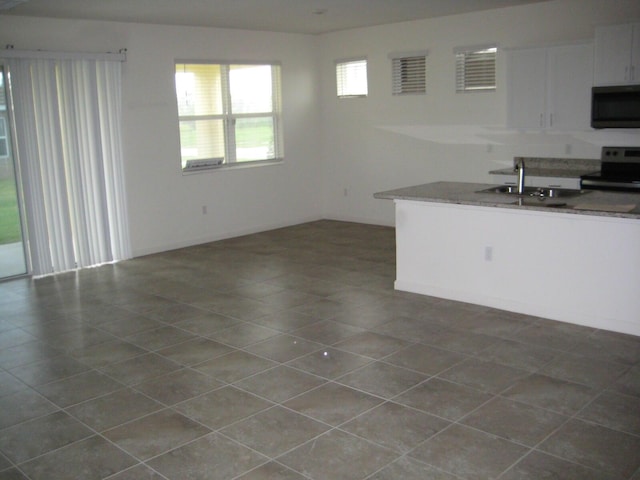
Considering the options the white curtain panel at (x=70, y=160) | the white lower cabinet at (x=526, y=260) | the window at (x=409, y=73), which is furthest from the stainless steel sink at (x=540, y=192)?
the white curtain panel at (x=70, y=160)

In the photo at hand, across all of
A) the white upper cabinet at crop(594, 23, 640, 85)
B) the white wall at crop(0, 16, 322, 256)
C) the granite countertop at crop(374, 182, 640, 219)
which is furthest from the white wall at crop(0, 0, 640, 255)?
the granite countertop at crop(374, 182, 640, 219)

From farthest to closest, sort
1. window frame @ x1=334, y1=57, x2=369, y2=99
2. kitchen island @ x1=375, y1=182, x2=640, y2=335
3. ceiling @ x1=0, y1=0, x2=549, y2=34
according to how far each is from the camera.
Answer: window frame @ x1=334, y1=57, x2=369, y2=99 → ceiling @ x1=0, y1=0, x2=549, y2=34 → kitchen island @ x1=375, y1=182, x2=640, y2=335

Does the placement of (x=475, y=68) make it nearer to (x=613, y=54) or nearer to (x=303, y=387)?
(x=613, y=54)

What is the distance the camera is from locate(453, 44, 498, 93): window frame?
7305 mm

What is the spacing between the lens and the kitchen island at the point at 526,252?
450cm

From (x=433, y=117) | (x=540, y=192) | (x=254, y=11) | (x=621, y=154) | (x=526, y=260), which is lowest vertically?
(x=526, y=260)

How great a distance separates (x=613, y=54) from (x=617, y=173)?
1128 millimetres

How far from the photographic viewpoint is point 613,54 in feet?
19.9

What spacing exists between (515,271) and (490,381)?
143 cm

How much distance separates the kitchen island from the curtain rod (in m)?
3.44

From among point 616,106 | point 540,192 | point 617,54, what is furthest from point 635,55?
point 540,192

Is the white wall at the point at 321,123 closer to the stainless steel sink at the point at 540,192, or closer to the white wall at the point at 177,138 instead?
the white wall at the point at 177,138

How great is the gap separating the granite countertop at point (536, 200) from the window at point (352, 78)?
3.33 metres

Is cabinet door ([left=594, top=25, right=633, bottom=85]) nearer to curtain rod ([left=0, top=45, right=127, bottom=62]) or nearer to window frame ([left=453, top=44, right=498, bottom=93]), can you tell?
window frame ([left=453, top=44, right=498, bottom=93])
